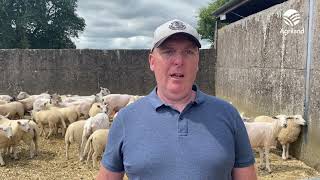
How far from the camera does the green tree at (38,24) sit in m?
34.1

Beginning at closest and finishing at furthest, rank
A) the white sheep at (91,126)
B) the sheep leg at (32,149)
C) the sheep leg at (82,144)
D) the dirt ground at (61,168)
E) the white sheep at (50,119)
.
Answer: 1. the dirt ground at (61,168)
2. the sheep leg at (82,144)
3. the white sheep at (91,126)
4. the sheep leg at (32,149)
5. the white sheep at (50,119)

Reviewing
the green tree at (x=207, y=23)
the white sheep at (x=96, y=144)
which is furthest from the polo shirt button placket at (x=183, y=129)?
the green tree at (x=207, y=23)

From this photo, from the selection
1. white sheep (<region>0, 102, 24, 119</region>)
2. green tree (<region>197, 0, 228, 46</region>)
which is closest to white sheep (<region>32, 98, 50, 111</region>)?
white sheep (<region>0, 102, 24, 119</region>)

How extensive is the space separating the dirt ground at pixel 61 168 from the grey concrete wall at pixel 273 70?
1.39 ft

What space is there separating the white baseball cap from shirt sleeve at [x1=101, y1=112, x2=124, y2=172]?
17.7 inches

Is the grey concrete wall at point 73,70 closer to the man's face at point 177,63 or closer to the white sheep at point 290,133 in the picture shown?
the white sheep at point 290,133

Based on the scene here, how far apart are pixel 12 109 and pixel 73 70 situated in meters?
5.65

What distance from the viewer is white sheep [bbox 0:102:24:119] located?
44.0ft

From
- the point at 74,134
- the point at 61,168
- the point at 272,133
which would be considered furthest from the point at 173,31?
the point at 74,134

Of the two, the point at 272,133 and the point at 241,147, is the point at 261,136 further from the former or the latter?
the point at 241,147

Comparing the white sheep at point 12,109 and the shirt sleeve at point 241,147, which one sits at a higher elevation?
the shirt sleeve at point 241,147

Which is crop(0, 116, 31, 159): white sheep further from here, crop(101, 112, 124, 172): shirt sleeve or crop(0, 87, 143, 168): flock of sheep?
crop(101, 112, 124, 172): shirt sleeve

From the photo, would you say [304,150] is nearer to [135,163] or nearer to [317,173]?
[317,173]

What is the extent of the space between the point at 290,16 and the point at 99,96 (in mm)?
7621
